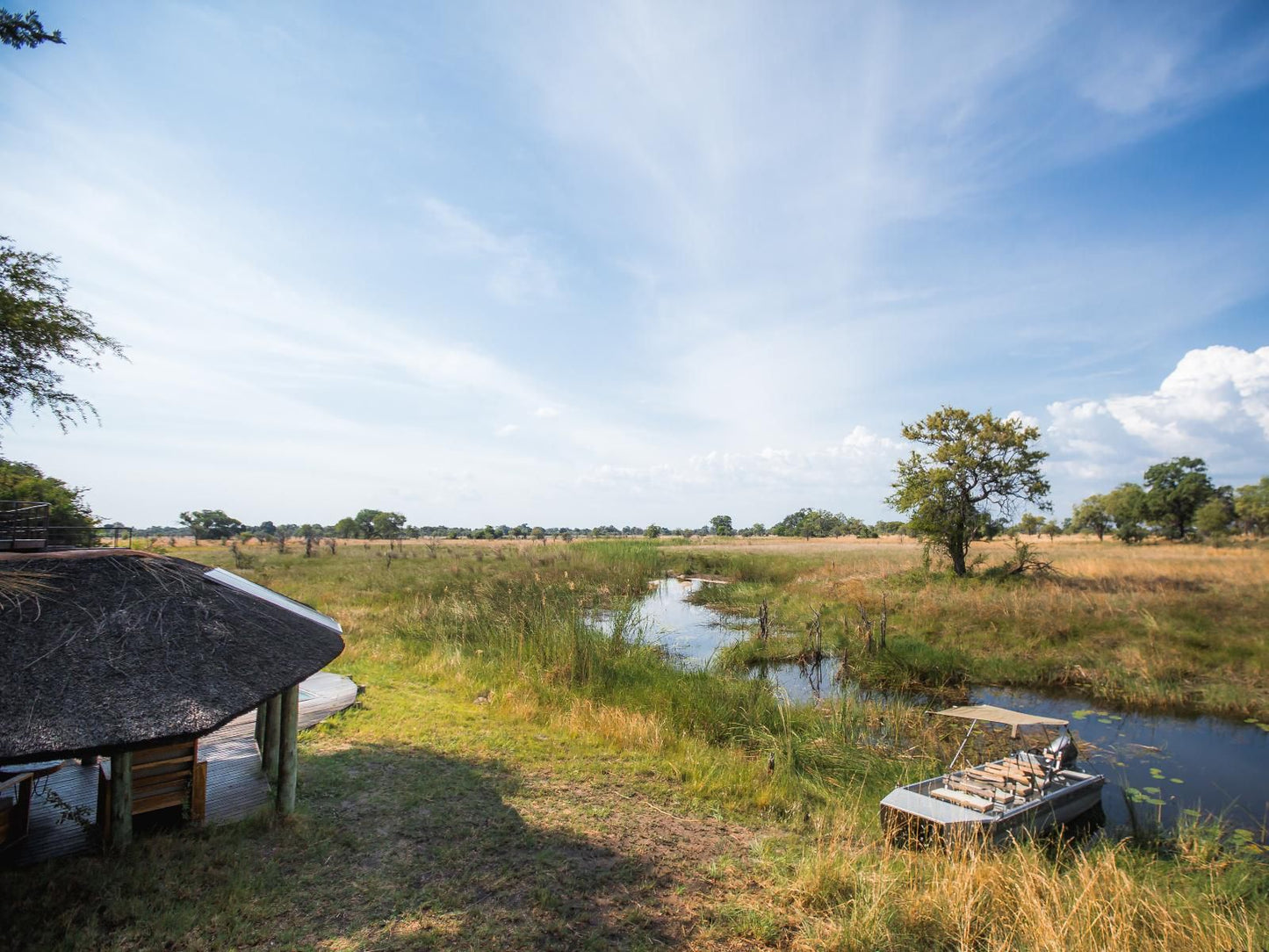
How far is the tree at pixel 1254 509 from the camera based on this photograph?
5091 cm

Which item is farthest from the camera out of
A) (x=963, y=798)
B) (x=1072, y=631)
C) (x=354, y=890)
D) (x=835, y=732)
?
(x=1072, y=631)

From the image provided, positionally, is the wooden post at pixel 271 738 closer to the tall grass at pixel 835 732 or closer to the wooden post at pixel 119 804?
the wooden post at pixel 119 804

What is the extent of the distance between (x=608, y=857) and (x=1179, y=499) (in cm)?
7107

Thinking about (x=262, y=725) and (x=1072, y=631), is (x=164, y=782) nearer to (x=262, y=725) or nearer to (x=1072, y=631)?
(x=262, y=725)

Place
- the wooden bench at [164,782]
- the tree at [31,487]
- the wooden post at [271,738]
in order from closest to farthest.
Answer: the wooden bench at [164,782] < the wooden post at [271,738] < the tree at [31,487]

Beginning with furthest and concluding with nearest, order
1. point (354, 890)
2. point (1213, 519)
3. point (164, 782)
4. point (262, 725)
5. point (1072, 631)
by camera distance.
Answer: point (1213, 519), point (1072, 631), point (262, 725), point (164, 782), point (354, 890)

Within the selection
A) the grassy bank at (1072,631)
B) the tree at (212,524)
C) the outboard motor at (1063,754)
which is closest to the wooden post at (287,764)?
the outboard motor at (1063,754)

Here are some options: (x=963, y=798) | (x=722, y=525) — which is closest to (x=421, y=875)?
(x=963, y=798)

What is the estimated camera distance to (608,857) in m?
5.39

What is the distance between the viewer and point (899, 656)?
1537 cm

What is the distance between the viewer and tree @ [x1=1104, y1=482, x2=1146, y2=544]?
178 feet

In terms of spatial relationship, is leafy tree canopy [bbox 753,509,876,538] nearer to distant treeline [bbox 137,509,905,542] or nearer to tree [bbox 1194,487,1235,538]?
distant treeline [bbox 137,509,905,542]

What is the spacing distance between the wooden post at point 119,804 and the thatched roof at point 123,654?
1.23m

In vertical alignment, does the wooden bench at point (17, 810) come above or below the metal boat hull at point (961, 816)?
above
